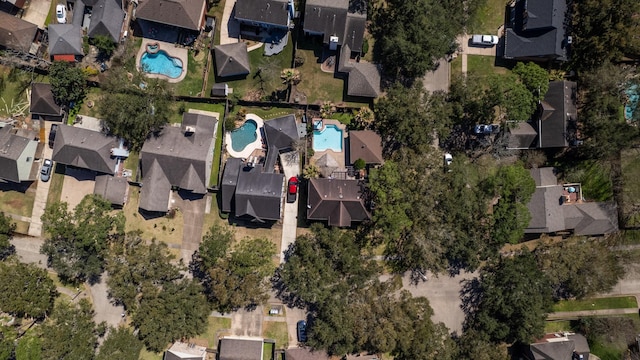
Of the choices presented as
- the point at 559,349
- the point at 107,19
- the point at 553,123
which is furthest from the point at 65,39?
the point at 559,349

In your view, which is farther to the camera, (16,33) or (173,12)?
(16,33)

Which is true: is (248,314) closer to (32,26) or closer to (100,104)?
(100,104)

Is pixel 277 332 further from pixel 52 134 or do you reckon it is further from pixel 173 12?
pixel 173 12

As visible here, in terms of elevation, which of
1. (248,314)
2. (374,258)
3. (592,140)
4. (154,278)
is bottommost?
(248,314)

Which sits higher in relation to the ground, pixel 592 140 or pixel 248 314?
pixel 592 140

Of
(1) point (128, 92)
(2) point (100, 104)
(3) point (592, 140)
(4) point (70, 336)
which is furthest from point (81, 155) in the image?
(3) point (592, 140)

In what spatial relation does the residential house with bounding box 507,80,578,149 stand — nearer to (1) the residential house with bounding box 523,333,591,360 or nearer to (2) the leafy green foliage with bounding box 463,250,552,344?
(2) the leafy green foliage with bounding box 463,250,552,344
